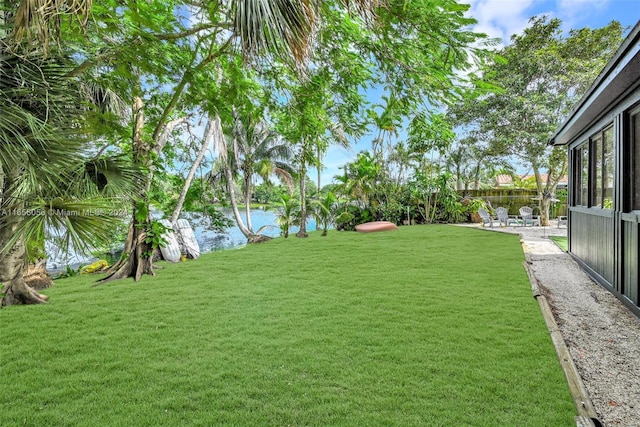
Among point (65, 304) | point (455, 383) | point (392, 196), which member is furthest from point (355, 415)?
point (392, 196)

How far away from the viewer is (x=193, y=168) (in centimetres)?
935

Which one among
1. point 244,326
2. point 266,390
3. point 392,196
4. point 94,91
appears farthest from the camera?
point 392,196

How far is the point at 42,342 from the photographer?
3.43 metres

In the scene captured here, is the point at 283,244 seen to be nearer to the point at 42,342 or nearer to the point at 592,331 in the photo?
the point at 42,342

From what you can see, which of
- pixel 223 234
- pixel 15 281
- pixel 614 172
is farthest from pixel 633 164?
pixel 223 234

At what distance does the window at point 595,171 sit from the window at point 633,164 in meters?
0.60

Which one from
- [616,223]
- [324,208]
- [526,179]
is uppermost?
[526,179]

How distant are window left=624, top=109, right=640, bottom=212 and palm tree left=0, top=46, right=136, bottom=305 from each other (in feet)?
18.5

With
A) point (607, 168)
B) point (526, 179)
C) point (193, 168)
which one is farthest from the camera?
point (526, 179)

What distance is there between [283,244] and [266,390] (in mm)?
8223

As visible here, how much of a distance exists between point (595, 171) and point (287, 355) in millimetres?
6359

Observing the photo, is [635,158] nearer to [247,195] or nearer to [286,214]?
[286,214]

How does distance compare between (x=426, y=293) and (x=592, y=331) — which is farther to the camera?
(x=426, y=293)

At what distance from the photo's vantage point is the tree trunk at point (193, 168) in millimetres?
9125
